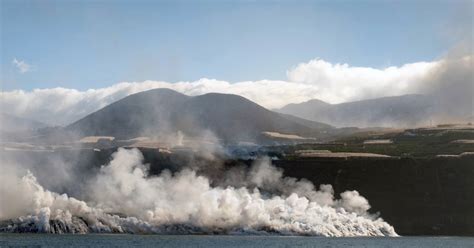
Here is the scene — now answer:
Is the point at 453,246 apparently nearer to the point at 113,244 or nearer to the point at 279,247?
the point at 279,247

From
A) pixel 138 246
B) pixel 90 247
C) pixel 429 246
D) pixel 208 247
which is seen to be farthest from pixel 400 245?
pixel 90 247

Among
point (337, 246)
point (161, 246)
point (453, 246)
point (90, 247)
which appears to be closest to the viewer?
point (90, 247)

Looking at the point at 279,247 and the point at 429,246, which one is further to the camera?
the point at 429,246

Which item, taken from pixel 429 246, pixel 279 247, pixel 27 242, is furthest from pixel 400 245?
pixel 27 242

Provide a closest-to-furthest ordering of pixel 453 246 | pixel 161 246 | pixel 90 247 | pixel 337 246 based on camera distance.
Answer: pixel 90 247 → pixel 161 246 → pixel 337 246 → pixel 453 246

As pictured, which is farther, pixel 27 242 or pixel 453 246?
pixel 453 246

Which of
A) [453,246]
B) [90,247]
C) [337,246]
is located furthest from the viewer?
[453,246]

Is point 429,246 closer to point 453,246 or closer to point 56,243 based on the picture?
point 453,246

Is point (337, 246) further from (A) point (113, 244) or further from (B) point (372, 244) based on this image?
(A) point (113, 244)
